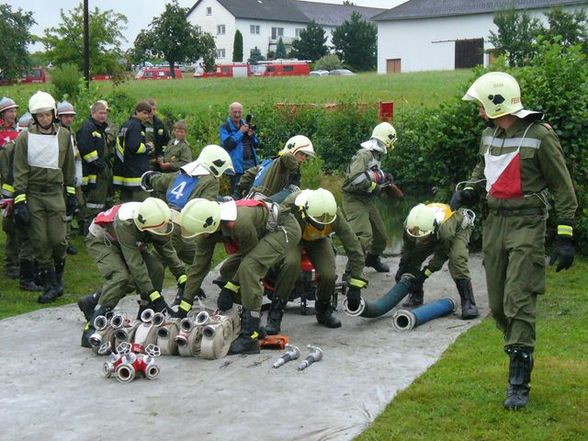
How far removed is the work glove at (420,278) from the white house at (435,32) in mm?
54630

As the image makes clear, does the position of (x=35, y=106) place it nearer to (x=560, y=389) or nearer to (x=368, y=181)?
(x=368, y=181)

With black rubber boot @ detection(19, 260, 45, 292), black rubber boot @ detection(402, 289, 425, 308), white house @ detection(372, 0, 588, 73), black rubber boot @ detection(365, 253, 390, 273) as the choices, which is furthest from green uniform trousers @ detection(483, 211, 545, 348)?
white house @ detection(372, 0, 588, 73)

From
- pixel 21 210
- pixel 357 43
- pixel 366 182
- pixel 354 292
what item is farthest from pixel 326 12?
pixel 354 292

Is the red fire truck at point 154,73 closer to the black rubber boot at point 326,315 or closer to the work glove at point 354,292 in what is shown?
the black rubber boot at point 326,315

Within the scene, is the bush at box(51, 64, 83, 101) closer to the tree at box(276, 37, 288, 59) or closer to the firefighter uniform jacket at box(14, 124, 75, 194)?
the firefighter uniform jacket at box(14, 124, 75, 194)

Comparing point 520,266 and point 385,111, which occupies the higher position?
point 385,111

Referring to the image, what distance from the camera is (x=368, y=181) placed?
1095 cm

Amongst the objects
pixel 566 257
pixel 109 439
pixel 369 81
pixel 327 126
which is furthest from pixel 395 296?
pixel 369 81

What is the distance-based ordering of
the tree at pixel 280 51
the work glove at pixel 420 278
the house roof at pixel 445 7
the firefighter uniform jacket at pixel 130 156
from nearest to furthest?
the work glove at pixel 420 278, the firefighter uniform jacket at pixel 130 156, the house roof at pixel 445 7, the tree at pixel 280 51

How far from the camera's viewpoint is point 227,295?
8.74m

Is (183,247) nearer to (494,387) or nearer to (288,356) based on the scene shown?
(288,356)

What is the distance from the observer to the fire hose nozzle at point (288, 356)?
764cm

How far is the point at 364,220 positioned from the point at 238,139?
357cm

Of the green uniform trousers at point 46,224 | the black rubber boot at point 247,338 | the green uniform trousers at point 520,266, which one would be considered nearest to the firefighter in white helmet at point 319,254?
the black rubber boot at point 247,338
